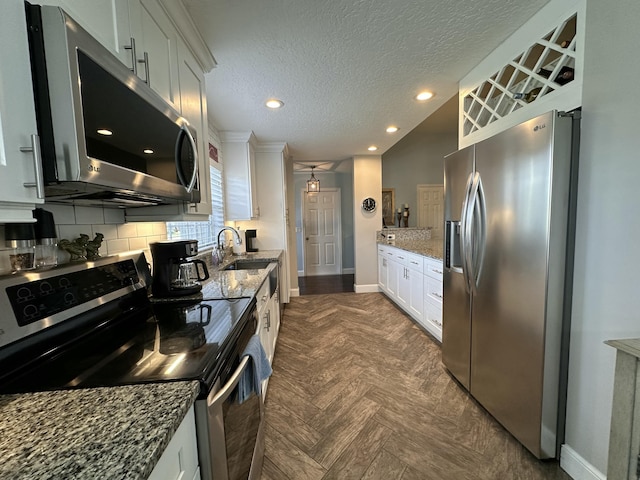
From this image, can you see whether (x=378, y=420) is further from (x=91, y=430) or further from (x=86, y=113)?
(x=86, y=113)

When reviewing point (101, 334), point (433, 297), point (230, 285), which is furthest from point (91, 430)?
point (433, 297)

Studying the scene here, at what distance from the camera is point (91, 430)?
0.53m

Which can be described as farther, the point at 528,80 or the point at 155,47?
the point at 528,80

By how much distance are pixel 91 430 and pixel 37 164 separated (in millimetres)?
567

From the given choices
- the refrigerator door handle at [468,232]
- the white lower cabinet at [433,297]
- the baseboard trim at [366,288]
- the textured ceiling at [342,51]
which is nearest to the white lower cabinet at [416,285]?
the white lower cabinet at [433,297]

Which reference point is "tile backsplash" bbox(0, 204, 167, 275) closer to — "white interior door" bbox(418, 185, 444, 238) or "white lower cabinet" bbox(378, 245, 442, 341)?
"white lower cabinet" bbox(378, 245, 442, 341)

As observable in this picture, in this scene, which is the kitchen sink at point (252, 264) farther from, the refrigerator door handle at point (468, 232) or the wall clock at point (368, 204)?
the wall clock at point (368, 204)

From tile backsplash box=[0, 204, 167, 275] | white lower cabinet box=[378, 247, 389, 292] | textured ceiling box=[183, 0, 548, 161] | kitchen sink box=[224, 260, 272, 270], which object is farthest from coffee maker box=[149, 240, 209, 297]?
white lower cabinet box=[378, 247, 389, 292]

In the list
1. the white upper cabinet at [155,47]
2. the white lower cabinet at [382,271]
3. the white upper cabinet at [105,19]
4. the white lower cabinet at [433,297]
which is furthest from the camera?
the white lower cabinet at [382,271]

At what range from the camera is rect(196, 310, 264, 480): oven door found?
2.42ft

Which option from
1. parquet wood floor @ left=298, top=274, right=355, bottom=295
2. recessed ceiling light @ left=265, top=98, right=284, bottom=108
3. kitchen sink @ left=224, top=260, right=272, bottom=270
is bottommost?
parquet wood floor @ left=298, top=274, right=355, bottom=295

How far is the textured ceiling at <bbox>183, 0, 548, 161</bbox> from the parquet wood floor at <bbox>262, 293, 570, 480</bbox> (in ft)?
7.66

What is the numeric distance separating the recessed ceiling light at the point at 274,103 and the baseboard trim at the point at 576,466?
2.94 metres

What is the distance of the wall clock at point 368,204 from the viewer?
15.1 ft
